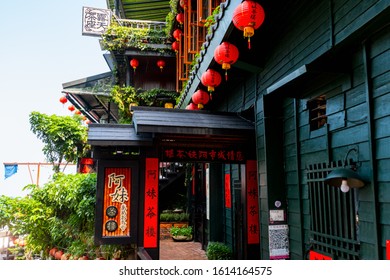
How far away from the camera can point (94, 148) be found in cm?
677

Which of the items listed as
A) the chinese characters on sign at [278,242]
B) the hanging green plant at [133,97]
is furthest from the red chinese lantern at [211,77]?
the hanging green plant at [133,97]

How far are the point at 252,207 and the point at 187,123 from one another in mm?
2337

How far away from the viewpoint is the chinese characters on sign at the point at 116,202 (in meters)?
6.76

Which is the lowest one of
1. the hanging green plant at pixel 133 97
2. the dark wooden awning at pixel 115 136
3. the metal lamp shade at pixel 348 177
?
the metal lamp shade at pixel 348 177

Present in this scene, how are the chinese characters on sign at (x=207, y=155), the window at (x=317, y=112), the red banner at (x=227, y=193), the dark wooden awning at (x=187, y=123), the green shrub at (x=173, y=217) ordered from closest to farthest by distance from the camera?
1. the window at (x=317, y=112)
2. the dark wooden awning at (x=187, y=123)
3. the chinese characters on sign at (x=207, y=155)
4. the red banner at (x=227, y=193)
5. the green shrub at (x=173, y=217)

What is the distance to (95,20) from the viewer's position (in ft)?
59.0

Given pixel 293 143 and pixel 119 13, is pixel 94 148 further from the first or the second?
pixel 119 13

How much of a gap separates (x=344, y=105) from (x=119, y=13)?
1766cm

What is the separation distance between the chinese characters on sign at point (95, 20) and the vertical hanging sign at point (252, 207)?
1358cm

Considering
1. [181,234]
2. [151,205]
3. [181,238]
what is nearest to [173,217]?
[181,234]

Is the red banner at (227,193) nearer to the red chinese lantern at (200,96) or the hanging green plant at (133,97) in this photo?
the red chinese lantern at (200,96)

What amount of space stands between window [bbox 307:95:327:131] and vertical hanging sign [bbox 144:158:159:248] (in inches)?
130

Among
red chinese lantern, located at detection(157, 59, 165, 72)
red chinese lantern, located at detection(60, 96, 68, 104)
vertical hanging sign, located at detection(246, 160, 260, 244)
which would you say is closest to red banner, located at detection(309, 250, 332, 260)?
vertical hanging sign, located at detection(246, 160, 260, 244)
